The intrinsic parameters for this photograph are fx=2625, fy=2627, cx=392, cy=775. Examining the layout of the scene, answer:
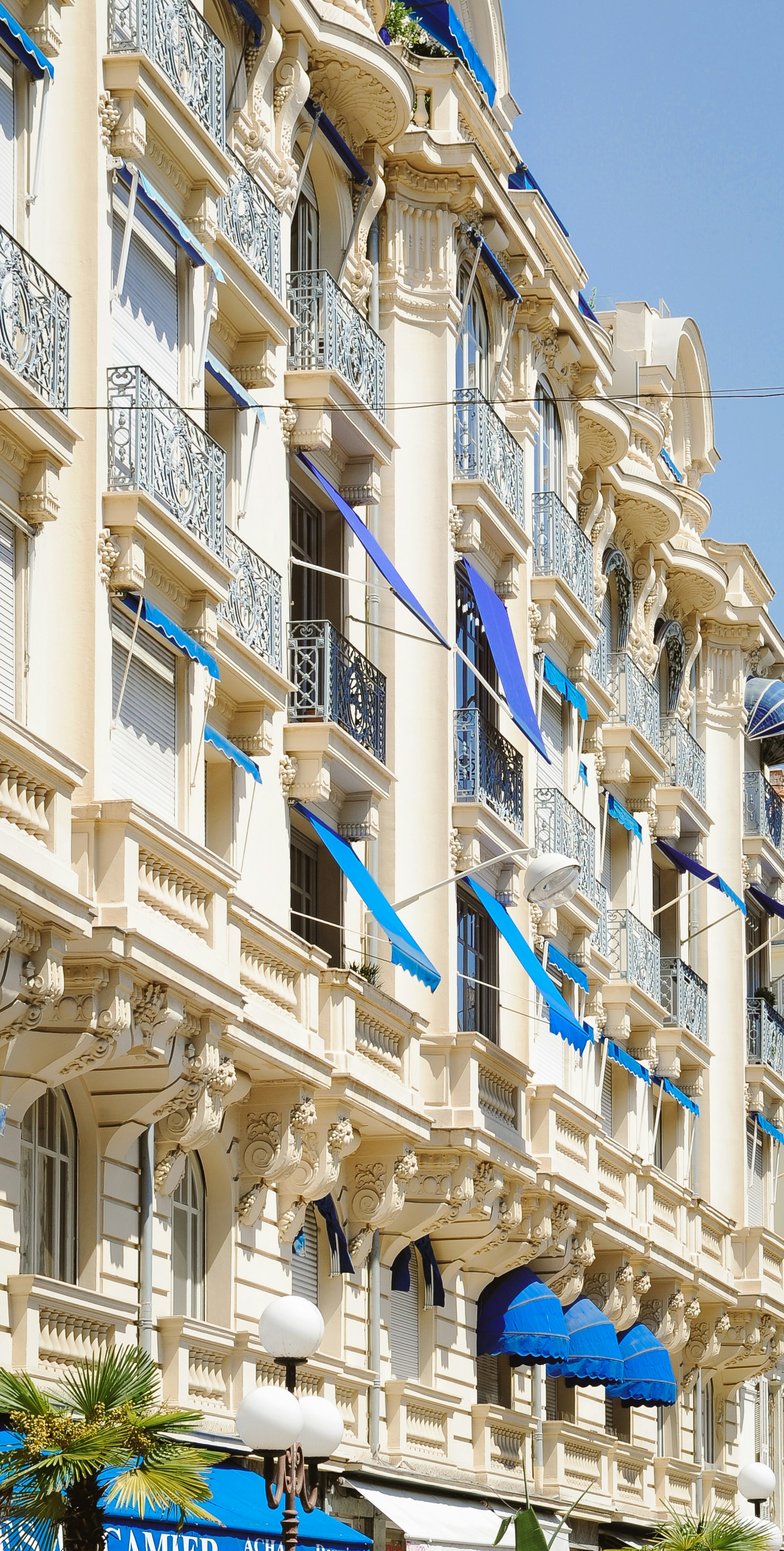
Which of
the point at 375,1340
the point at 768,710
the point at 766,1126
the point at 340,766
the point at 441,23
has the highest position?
the point at 441,23

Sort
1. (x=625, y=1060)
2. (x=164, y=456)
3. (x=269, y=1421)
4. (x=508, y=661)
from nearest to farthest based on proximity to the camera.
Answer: (x=269, y=1421) < (x=164, y=456) < (x=508, y=661) < (x=625, y=1060)

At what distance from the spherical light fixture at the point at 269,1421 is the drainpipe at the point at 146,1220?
5224 mm

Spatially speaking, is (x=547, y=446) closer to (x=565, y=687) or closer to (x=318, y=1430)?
(x=565, y=687)

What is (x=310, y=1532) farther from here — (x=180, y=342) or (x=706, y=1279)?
(x=706, y=1279)

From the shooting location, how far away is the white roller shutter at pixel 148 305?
827 inches

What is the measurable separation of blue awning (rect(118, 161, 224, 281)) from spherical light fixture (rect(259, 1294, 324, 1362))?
31.7ft

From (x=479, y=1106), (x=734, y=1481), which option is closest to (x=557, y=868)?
(x=479, y=1106)

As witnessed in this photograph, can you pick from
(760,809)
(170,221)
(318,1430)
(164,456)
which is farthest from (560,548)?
(318,1430)

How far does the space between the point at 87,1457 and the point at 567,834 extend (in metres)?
21.2

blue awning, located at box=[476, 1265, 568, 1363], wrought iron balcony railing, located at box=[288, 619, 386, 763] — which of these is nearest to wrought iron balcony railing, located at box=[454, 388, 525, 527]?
wrought iron balcony railing, located at box=[288, 619, 386, 763]

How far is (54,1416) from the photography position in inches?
534

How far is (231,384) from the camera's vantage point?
933 inches

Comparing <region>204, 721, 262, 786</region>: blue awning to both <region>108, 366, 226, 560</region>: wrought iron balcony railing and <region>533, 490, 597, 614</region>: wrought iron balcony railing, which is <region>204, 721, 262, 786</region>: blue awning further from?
<region>533, 490, 597, 614</region>: wrought iron balcony railing

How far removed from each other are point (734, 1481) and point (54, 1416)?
1252 inches
